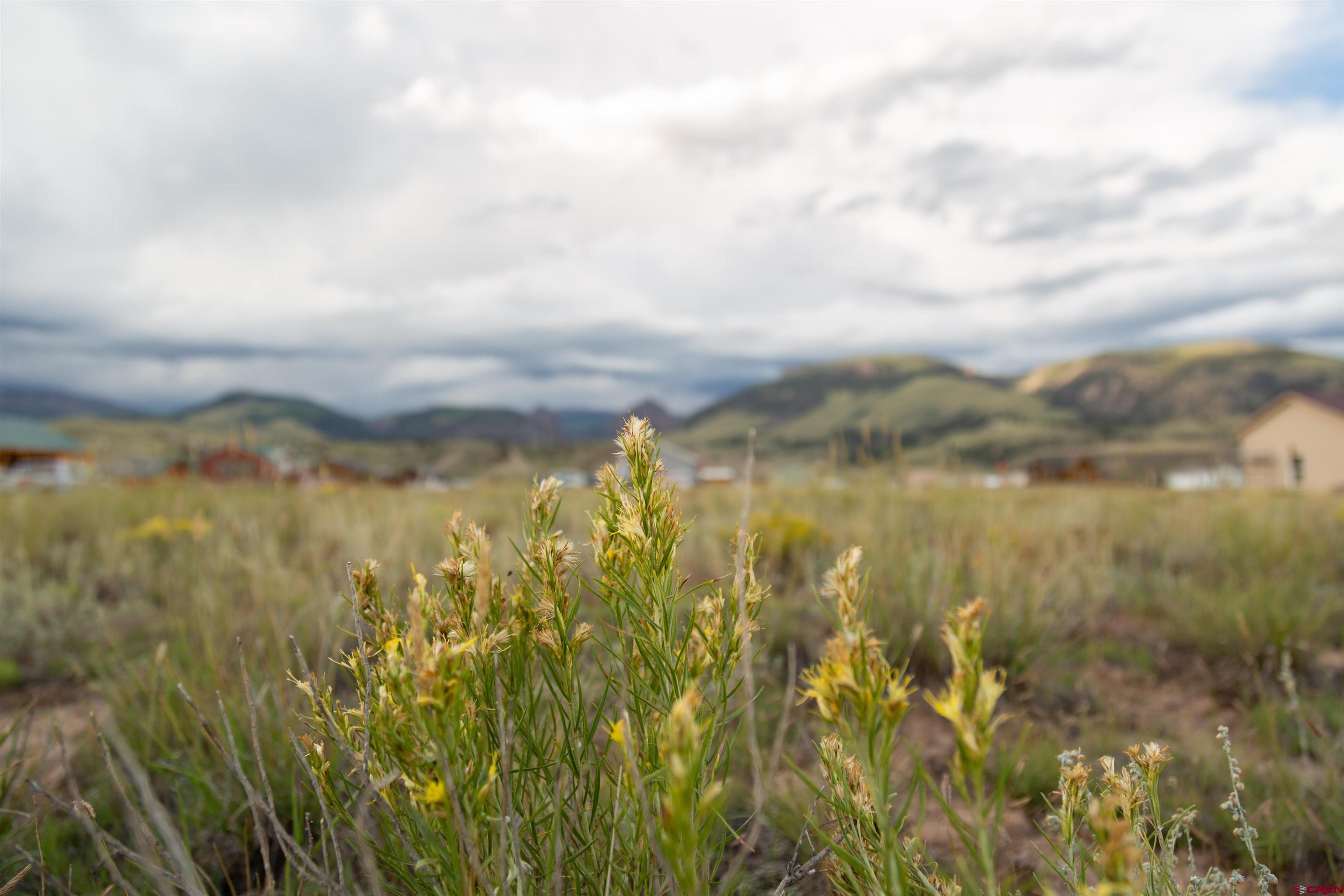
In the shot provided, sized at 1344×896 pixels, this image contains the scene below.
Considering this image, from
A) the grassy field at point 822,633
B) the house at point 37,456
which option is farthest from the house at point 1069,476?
the house at point 37,456

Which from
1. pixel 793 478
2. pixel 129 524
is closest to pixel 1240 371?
pixel 793 478

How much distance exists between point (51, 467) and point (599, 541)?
926 inches

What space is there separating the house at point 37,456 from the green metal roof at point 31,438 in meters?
0.03

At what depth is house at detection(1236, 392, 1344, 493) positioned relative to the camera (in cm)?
3247

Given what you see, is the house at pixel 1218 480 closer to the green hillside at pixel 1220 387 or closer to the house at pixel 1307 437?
the house at pixel 1307 437

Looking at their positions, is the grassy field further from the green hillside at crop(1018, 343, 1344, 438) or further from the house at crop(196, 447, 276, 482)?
the green hillside at crop(1018, 343, 1344, 438)

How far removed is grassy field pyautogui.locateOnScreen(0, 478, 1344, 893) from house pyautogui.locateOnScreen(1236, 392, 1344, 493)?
31.6 meters

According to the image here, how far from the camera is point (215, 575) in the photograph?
5.09m

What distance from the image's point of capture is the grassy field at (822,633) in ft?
7.81

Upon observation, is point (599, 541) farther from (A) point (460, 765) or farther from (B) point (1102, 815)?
(B) point (1102, 815)

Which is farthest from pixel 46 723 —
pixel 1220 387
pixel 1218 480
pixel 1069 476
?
pixel 1220 387

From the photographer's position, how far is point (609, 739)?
3.54 feet

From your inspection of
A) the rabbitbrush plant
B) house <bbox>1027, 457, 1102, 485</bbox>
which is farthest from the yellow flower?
house <bbox>1027, 457, 1102, 485</bbox>

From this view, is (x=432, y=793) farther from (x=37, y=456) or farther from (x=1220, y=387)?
(x=1220, y=387)
